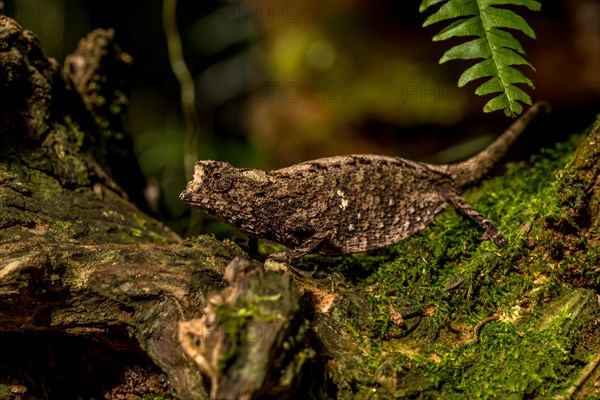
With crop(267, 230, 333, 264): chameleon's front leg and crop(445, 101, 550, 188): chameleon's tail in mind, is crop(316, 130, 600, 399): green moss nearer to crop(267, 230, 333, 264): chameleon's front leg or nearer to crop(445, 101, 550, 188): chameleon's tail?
crop(267, 230, 333, 264): chameleon's front leg

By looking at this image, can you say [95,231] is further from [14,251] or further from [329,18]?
[329,18]

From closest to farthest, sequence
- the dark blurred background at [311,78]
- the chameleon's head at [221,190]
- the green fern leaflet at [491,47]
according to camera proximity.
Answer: the green fern leaflet at [491,47], the chameleon's head at [221,190], the dark blurred background at [311,78]

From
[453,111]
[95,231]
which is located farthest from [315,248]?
[453,111]

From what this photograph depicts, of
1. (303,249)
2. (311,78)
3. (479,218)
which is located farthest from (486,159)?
(311,78)

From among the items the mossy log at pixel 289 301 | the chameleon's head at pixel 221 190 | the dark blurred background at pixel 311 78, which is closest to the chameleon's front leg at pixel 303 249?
the mossy log at pixel 289 301

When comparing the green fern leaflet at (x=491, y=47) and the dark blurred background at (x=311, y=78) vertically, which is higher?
the dark blurred background at (x=311, y=78)

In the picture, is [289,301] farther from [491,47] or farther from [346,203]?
[491,47]

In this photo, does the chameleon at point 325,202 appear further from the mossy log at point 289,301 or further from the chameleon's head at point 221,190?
the mossy log at point 289,301
